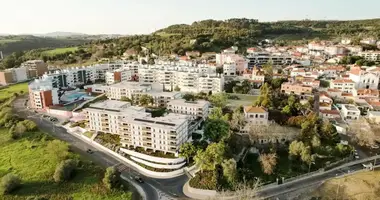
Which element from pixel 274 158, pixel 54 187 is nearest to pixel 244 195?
pixel 274 158

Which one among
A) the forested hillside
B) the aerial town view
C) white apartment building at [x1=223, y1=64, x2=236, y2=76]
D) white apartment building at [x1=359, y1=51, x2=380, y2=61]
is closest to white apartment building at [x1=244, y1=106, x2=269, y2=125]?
the aerial town view

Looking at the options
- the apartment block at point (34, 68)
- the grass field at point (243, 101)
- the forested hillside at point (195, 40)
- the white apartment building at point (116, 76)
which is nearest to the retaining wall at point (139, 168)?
the grass field at point (243, 101)

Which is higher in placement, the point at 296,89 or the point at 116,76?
the point at 116,76

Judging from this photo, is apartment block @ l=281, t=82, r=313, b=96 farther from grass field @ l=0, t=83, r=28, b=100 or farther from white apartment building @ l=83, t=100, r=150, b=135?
grass field @ l=0, t=83, r=28, b=100

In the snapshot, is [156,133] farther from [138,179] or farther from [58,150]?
[58,150]

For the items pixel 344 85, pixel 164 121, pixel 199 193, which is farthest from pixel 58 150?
pixel 344 85
